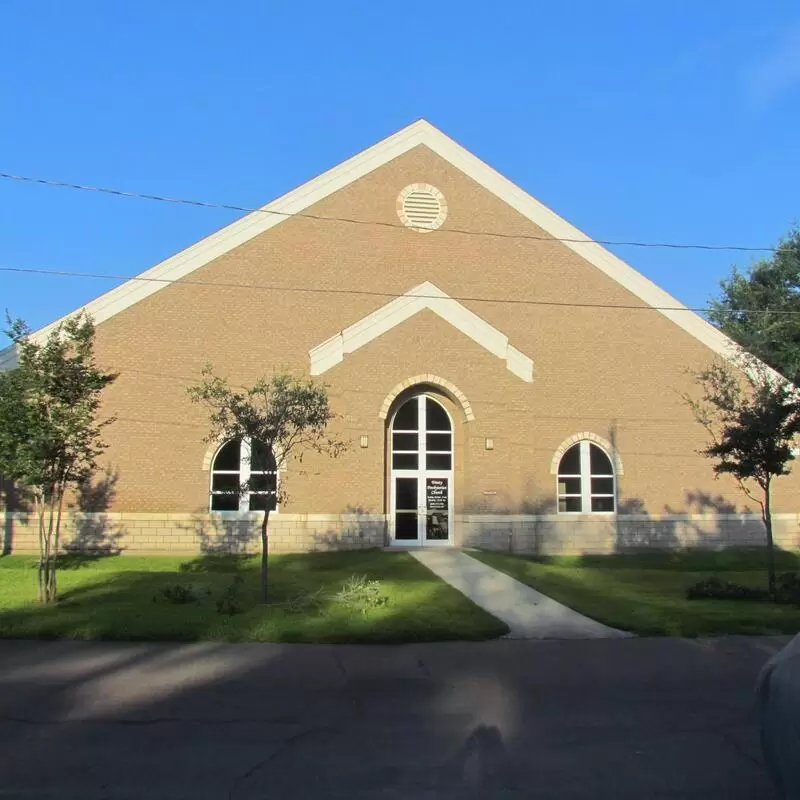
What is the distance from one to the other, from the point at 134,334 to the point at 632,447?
13.5 m

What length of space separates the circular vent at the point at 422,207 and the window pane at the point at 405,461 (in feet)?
20.7

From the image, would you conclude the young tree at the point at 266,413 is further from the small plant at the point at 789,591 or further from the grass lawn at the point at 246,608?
the small plant at the point at 789,591

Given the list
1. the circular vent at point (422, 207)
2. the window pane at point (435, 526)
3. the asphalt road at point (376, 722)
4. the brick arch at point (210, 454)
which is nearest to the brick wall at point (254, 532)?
the window pane at point (435, 526)

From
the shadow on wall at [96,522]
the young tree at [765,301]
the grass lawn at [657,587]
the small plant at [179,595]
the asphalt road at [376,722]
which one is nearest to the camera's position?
the asphalt road at [376,722]

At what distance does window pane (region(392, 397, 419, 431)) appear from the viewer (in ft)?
71.7

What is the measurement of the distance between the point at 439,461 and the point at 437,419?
113 cm

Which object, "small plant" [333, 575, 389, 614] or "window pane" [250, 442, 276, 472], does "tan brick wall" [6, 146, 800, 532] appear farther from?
"small plant" [333, 575, 389, 614]

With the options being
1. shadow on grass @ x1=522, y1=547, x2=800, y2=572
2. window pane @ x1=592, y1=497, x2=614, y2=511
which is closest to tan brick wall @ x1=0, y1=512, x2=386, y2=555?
shadow on grass @ x1=522, y1=547, x2=800, y2=572

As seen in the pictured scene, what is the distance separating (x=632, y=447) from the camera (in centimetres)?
2238

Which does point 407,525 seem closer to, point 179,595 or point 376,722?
point 179,595

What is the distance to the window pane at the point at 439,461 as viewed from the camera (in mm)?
21859

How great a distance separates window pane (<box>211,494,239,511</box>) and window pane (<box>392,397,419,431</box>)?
4607 mm

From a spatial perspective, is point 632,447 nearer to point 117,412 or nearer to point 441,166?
point 441,166

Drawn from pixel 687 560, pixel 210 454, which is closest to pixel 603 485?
pixel 687 560
